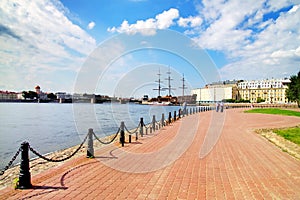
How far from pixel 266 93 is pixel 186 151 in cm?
11918

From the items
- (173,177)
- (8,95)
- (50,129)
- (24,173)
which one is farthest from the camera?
(8,95)

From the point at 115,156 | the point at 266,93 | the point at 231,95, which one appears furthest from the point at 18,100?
the point at 115,156

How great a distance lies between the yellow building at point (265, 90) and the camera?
4417 inches

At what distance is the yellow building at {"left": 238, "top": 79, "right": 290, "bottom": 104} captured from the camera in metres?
112

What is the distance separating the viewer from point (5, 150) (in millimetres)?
12695

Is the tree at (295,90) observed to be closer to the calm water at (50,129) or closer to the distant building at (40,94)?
the calm water at (50,129)

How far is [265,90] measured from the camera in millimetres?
117188

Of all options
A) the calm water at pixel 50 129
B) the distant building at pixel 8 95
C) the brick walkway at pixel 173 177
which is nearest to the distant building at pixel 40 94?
the distant building at pixel 8 95

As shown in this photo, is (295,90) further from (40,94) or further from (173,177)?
(40,94)

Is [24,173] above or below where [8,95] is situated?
below

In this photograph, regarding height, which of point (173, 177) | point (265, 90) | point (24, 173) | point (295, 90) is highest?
point (265, 90)

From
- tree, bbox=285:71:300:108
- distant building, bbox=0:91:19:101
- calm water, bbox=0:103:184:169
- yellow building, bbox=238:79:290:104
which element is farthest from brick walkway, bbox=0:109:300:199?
distant building, bbox=0:91:19:101

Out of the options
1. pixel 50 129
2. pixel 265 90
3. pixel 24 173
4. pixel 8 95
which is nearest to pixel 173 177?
pixel 24 173

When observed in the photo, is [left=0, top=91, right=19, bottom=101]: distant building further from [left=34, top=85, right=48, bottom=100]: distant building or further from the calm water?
the calm water
